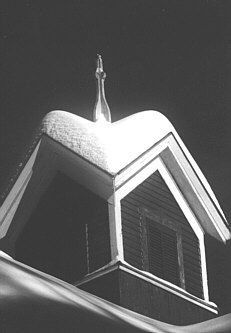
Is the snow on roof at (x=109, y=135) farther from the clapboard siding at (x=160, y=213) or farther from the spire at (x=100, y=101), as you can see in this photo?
the clapboard siding at (x=160, y=213)

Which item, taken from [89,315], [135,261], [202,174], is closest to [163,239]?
[135,261]

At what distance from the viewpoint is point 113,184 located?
13.2 m

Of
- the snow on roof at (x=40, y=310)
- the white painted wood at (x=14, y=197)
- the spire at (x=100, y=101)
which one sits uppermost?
the spire at (x=100, y=101)

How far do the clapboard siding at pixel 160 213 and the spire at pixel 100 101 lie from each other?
6.11 ft

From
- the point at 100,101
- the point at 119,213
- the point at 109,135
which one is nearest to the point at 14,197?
the point at 109,135

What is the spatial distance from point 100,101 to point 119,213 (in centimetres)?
377

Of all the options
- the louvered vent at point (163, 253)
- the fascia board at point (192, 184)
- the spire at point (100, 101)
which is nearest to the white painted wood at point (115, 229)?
the louvered vent at point (163, 253)

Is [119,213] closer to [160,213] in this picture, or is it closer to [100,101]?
[160,213]

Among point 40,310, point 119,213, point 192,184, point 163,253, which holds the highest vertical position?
point 192,184

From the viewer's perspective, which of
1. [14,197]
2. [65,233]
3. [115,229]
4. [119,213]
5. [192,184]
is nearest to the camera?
[115,229]

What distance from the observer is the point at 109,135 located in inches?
577

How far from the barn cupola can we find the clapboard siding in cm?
2

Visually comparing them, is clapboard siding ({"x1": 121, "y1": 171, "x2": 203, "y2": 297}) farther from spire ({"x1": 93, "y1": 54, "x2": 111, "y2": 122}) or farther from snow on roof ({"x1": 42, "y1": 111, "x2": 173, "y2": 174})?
spire ({"x1": 93, "y1": 54, "x2": 111, "y2": 122})

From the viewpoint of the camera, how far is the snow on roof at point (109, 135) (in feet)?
45.5
